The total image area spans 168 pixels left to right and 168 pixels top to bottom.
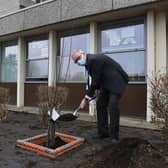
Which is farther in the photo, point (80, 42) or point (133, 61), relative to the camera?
point (80, 42)

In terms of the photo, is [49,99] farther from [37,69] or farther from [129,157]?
[37,69]

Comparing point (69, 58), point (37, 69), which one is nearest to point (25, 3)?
point (37, 69)

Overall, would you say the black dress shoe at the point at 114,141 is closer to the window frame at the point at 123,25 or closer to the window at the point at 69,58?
the window frame at the point at 123,25

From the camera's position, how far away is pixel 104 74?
12.8ft

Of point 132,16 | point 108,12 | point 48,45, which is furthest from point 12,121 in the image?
point 132,16

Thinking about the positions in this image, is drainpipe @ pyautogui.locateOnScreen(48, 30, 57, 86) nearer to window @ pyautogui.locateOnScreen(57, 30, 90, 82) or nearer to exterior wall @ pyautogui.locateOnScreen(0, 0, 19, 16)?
window @ pyautogui.locateOnScreen(57, 30, 90, 82)

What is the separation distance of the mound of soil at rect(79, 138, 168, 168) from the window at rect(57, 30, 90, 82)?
387 centimetres

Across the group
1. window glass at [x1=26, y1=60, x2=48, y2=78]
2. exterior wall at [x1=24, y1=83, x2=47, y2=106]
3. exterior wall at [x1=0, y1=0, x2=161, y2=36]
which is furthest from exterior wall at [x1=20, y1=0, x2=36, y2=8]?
exterior wall at [x1=24, y1=83, x2=47, y2=106]

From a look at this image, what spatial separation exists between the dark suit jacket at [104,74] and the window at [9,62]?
5.85 metres

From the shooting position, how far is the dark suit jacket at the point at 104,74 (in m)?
3.83

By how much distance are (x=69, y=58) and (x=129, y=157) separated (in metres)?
4.78

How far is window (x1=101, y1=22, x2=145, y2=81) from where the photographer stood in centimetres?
595

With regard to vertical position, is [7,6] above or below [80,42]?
above

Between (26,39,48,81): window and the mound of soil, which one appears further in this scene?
(26,39,48,81): window
